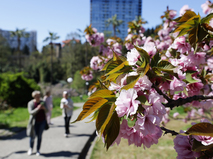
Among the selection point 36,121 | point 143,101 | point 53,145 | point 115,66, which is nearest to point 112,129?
point 143,101

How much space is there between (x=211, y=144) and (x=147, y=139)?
30cm

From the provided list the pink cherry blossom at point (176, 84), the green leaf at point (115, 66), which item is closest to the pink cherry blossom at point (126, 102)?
the green leaf at point (115, 66)

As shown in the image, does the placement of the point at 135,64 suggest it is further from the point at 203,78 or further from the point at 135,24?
the point at 135,24

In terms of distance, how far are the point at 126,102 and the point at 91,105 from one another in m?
0.17

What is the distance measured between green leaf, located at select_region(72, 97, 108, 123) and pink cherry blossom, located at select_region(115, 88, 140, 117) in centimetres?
8

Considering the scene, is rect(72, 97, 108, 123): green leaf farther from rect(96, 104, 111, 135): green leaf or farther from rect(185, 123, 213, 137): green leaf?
rect(185, 123, 213, 137): green leaf

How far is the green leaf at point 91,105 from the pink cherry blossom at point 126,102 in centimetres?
8

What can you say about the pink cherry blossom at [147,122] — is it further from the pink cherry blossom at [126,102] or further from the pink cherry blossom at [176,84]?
the pink cherry blossom at [176,84]

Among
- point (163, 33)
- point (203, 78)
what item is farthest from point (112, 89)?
point (163, 33)

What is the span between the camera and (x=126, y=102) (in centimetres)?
75

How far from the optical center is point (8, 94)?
1343 centimetres

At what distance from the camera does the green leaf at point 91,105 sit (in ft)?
2.64

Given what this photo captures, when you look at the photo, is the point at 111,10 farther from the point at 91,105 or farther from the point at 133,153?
the point at 91,105

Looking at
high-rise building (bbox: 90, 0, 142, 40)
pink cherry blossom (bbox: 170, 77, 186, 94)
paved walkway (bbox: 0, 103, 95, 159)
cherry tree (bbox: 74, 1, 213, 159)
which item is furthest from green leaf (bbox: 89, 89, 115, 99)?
high-rise building (bbox: 90, 0, 142, 40)
